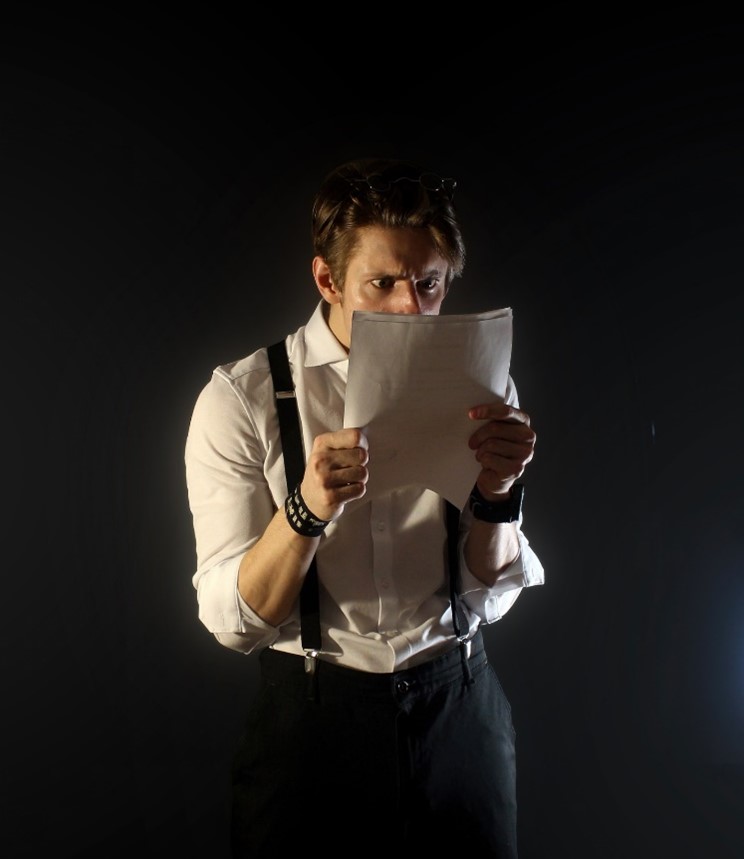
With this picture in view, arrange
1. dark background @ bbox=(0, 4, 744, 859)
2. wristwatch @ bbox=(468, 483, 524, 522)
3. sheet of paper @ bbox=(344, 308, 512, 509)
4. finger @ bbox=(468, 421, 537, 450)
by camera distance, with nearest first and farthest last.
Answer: sheet of paper @ bbox=(344, 308, 512, 509)
finger @ bbox=(468, 421, 537, 450)
wristwatch @ bbox=(468, 483, 524, 522)
dark background @ bbox=(0, 4, 744, 859)

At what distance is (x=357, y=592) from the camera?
1116 mm

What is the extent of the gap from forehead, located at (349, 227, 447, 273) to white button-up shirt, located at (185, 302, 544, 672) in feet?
0.47

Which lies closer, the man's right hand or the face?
the man's right hand

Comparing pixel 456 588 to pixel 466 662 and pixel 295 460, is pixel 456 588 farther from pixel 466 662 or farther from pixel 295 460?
pixel 295 460

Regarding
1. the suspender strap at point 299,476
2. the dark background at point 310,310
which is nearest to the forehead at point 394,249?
the suspender strap at point 299,476

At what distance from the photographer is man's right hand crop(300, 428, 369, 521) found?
939mm

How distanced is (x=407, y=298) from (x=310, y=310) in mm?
546

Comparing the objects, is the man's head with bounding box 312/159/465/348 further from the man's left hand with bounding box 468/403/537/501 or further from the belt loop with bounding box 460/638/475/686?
the belt loop with bounding box 460/638/475/686

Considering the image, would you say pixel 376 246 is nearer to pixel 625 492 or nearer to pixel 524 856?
pixel 625 492

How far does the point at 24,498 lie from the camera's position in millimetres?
1380

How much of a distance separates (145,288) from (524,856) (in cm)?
149

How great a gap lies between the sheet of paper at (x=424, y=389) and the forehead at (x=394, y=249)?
0.20 meters

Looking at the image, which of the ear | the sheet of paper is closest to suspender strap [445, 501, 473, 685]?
the sheet of paper

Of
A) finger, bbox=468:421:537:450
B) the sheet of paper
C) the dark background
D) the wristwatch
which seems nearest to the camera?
the sheet of paper
